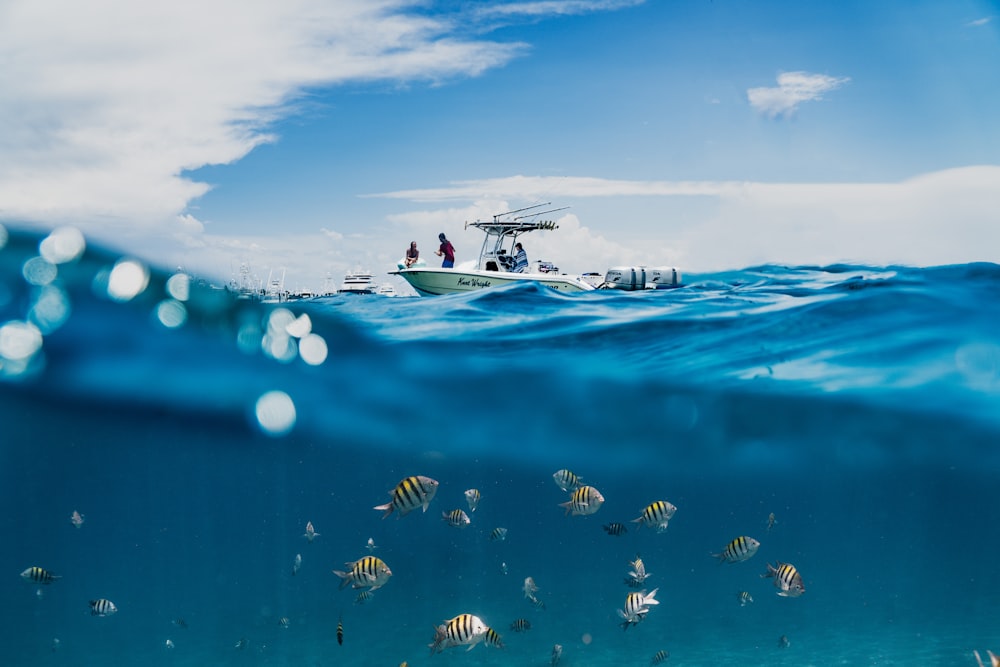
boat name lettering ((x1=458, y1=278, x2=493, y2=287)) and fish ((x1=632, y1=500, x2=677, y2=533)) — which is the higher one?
boat name lettering ((x1=458, y1=278, x2=493, y2=287))

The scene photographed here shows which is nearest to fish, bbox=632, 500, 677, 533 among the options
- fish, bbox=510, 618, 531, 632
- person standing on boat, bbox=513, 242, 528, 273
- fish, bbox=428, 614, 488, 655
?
A: fish, bbox=510, 618, 531, 632

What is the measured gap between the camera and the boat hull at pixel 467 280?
67.9 ft

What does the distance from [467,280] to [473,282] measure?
21 cm

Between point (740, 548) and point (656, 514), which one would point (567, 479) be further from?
point (740, 548)

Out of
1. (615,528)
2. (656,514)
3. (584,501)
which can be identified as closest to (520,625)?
(615,528)

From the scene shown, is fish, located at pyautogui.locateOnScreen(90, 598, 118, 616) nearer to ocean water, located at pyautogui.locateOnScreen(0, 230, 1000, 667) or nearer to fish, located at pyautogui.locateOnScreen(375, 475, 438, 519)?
ocean water, located at pyautogui.locateOnScreen(0, 230, 1000, 667)

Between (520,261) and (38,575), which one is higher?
(520,261)

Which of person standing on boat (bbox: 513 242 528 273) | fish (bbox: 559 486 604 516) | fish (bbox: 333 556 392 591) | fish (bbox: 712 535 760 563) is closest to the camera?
fish (bbox: 333 556 392 591)

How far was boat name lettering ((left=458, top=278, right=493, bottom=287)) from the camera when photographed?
20.6 m

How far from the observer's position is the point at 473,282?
815 inches

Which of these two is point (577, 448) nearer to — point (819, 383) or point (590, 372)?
point (590, 372)

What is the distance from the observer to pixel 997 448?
2531 cm

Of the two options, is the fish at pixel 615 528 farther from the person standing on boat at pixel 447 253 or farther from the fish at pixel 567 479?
the person standing on boat at pixel 447 253

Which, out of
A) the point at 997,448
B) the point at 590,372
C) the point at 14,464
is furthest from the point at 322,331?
the point at 14,464
